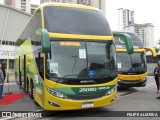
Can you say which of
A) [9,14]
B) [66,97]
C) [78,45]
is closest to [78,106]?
[66,97]

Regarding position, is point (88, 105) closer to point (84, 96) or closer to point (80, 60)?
point (84, 96)

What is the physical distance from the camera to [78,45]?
31.2 feet

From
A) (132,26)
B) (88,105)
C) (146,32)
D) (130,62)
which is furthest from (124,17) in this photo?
(88,105)

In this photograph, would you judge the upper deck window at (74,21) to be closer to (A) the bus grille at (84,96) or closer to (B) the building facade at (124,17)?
(A) the bus grille at (84,96)

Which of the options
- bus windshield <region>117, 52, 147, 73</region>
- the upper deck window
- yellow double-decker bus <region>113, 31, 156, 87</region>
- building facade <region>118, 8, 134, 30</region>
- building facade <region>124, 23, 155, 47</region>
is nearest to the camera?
the upper deck window

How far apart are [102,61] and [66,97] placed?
1660 mm

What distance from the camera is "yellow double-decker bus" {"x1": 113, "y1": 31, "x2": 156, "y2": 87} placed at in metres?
16.8

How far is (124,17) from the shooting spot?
3184 inches

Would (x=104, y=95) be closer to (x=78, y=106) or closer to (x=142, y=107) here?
(x=78, y=106)

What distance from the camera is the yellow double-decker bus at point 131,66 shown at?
55.0ft

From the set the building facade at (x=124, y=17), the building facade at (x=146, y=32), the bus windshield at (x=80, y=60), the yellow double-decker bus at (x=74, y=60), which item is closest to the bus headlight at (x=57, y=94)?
the yellow double-decker bus at (x=74, y=60)

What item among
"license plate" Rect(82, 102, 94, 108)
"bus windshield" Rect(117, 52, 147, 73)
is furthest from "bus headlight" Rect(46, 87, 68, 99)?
"bus windshield" Rect(117, 52, 147, 73)

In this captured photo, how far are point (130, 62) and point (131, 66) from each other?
0.24 m

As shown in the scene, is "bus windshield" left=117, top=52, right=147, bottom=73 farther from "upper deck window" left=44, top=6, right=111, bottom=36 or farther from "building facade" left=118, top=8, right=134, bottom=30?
"building facade" left=118, top=8, right=134, bottom=30
